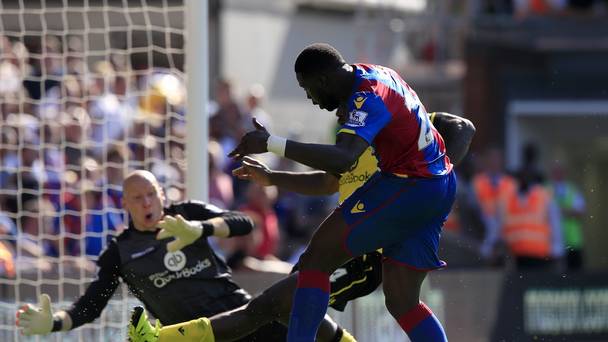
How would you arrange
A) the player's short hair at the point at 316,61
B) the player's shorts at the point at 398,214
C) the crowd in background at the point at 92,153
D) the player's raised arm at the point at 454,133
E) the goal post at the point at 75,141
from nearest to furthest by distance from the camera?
the player's short hair at the point at 316,61
the player's shorts at the point at 398,214
the player's raised arm at the point at 454,133
the goal post at the point at 75,141
the crowd in background at the point at 92,153

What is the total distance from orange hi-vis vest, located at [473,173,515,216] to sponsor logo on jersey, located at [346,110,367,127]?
8190 millimetres

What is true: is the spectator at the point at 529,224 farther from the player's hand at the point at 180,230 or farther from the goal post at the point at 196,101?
the player's hand at the point at 180,230

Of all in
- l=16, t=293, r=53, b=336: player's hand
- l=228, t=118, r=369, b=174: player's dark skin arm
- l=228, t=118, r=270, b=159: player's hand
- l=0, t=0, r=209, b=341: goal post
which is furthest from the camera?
l=0, t=0, r=209, b=341: goal post

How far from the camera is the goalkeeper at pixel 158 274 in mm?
7582

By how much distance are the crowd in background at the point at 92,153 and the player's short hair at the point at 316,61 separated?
3.52 metres

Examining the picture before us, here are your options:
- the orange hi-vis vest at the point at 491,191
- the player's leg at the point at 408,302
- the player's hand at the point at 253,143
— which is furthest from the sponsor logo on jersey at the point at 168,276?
the orange hi-vis vest at the point at 491,191

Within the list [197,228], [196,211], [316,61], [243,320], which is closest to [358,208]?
[316,61]

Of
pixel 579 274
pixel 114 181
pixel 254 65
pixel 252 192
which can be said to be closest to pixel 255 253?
pixel 252 192

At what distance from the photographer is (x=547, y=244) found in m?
14.2

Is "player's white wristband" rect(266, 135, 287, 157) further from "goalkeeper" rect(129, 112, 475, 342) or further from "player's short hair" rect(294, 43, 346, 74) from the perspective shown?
"goalkeeper" rect(129, 112, 475, 342)

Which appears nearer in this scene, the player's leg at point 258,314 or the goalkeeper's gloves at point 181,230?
the player's leg at point 258,314

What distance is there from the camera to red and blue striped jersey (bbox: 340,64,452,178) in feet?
21.0

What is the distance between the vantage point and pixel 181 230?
730 centimetres

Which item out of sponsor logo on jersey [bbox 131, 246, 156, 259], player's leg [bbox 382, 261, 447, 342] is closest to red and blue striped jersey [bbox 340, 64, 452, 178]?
player's leg [bbox 382, 261, 447, 342]
